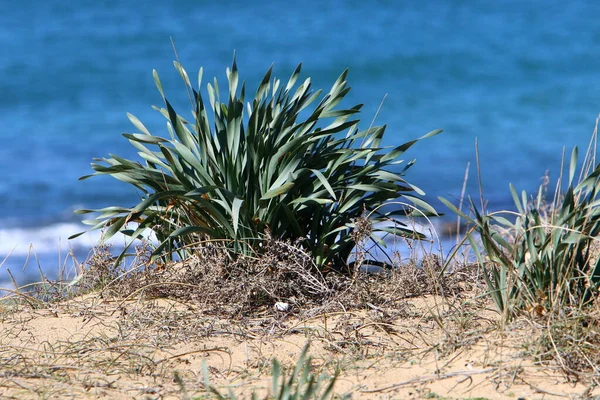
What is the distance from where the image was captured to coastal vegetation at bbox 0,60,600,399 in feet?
Result: 11.3

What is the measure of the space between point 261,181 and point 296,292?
0.70 meters

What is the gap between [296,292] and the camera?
14.8 feet

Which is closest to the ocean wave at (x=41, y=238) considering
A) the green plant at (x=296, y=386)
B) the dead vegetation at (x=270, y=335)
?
the dead vegetation at (x=270, y=335)

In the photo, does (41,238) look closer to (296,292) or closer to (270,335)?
(296,292)

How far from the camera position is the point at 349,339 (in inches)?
155

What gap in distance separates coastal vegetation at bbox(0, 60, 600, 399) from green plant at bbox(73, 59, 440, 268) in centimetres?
1

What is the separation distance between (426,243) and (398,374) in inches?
71.1

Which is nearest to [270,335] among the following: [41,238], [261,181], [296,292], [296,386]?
[296,292]

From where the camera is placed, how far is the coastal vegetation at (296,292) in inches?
136

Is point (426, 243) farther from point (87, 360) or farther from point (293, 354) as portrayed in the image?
point (87, 360)

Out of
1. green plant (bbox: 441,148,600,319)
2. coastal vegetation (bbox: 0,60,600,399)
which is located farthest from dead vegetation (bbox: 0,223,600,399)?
green plant (bbox: 441,148,600,319)

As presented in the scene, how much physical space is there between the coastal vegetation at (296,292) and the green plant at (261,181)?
1cm

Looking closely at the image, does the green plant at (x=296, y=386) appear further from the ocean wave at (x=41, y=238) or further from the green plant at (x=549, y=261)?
the ocean wave at (x=41, y=238)

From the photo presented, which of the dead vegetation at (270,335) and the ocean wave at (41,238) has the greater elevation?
the dead vegetation at (270,335)
